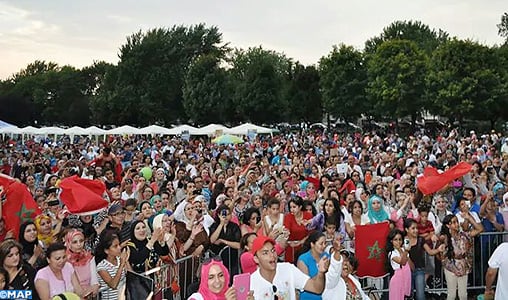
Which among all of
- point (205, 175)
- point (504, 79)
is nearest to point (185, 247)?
point (205, 175)

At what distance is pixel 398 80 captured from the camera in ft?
155

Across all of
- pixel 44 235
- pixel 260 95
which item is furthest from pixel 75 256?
pixel 260 95

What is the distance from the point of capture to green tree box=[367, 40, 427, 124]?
47.1 meters

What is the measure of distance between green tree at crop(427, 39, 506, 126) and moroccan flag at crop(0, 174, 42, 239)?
36.9 m

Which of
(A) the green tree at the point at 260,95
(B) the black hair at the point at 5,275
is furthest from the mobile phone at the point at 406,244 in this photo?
(A) the green tree at the point at 260,95

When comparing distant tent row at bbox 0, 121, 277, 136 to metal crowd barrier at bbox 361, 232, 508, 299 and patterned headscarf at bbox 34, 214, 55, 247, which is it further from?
patterned headscarf at bbox 34, 214, 55, 247

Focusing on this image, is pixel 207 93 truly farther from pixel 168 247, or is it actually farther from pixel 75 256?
pixel 75 256

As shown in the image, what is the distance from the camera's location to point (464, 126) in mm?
44906

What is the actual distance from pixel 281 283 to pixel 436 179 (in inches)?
238

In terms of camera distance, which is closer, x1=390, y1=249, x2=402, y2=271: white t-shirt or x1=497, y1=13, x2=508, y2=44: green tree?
x1=390, y1=249, x2=402, y2=271: white t-shirt

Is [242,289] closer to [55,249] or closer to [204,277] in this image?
[204,277]

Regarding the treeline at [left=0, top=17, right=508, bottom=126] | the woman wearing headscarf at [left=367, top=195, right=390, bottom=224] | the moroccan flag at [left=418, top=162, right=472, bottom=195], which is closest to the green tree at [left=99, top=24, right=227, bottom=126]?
the treeline at [left=0, top=17, right=508, bottom=126]

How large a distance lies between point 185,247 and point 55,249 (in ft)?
6.95

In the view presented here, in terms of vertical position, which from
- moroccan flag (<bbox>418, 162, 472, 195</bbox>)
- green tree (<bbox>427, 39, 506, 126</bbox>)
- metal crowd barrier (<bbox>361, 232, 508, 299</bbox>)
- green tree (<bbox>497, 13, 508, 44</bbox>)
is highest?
green tree (<bbox>497, 13, 508, 44</bbox>)
